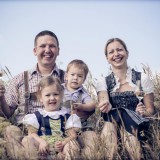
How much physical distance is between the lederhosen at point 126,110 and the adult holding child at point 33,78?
30.6 inches

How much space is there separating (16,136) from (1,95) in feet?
1.61

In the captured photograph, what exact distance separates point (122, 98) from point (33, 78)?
1186 mm

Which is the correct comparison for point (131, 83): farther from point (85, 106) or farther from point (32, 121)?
point (32, 121)

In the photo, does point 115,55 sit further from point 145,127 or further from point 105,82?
point 145,127

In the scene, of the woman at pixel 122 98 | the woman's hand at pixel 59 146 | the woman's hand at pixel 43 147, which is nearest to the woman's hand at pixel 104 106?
the woman at pixel 122 98

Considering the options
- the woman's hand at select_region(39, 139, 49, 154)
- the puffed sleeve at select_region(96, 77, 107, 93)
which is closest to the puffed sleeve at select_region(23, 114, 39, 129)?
the woman's hand at select_region(39, 139, 49, 154)

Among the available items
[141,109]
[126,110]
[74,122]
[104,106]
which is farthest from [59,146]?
[141,109]

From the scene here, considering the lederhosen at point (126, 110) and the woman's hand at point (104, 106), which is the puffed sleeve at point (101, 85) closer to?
the lederhosen at point (126, 110)

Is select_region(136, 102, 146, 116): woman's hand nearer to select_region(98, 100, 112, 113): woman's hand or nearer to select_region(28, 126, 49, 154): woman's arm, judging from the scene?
select_region(98, 100, 112, 113): woman's hand

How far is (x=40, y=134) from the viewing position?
3.59m

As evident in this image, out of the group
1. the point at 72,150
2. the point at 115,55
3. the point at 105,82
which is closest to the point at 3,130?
the point at 72,150

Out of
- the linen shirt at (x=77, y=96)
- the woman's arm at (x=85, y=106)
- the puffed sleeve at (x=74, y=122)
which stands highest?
the linen shirt at (x=77, y=96)

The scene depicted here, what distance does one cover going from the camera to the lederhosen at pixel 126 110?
136 inches

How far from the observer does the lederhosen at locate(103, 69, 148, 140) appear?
345cm
